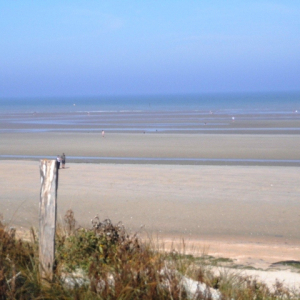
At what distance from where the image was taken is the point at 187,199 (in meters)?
12.3

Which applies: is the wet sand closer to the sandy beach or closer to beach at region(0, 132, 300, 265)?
the sandy beach

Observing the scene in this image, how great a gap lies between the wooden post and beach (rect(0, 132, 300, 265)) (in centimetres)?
211

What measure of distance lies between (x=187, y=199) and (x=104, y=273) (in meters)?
8.01

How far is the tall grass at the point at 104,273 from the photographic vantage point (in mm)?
4129

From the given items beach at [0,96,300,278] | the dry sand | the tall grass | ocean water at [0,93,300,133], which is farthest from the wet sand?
the tall grass

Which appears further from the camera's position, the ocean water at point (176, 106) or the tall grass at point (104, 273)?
the ocean water at point (176, 106)

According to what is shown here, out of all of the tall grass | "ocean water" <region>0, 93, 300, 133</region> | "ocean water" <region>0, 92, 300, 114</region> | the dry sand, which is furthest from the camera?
"ocean water" <region>0, 92, 300, 114</region>

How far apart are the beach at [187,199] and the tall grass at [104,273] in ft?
4.86

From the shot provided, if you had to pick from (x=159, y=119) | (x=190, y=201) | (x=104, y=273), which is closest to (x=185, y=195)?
(x=190, y=201)

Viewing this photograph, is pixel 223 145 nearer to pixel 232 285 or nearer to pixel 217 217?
pixel 217 217

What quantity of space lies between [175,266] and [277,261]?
9.65 feet

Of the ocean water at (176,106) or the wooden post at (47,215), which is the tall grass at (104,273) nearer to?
the wooden post at (47,215)

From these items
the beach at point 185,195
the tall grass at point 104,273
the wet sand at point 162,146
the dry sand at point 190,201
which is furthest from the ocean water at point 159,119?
the tall grass at point 104,273

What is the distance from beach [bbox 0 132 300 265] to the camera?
9.05 m
